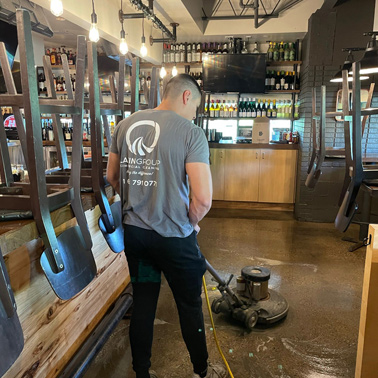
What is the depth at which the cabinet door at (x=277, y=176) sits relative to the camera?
586cm

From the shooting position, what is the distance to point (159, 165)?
1632 millimetres

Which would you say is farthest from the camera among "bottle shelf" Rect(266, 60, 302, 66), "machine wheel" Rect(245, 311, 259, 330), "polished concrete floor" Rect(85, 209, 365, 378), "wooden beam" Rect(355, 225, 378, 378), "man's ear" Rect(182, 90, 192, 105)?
"bottle shelf" Rect(266, 60, 302, 66)

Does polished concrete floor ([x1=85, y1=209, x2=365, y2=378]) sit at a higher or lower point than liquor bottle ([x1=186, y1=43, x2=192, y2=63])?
lower

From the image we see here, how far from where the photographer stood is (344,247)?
13.8 feet

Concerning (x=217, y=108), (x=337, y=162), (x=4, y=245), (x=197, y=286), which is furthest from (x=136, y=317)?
(x=217, y=108)

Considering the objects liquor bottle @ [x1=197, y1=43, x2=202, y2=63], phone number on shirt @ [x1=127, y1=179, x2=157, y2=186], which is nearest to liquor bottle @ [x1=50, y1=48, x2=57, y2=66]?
liquor bottle @ [x1=197, y1=43, x2=202, y2=63]

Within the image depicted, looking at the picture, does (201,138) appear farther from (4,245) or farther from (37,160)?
(4,245)

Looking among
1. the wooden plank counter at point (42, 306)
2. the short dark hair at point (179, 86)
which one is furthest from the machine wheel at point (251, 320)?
the short dark hair at point (179, 86)

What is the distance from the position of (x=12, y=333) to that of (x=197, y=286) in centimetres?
96

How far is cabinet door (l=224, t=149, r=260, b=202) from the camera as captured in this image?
5.99m

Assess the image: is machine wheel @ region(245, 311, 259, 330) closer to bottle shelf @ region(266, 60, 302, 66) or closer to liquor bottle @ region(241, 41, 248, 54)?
bottle shelf @ region(266, 60, 302, 66)

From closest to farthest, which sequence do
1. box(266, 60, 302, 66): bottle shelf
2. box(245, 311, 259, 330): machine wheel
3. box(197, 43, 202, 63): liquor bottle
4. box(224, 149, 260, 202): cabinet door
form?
box(245, 311, 259, 330): machine wheel → box(224, 149, 260, 202): cabinet door → box(266, 60, 302, 66): bottle shelf → box(197, 43, 202, 63): liquor bottle

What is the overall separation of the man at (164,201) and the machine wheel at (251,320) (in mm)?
684

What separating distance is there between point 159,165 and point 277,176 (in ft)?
15.1
